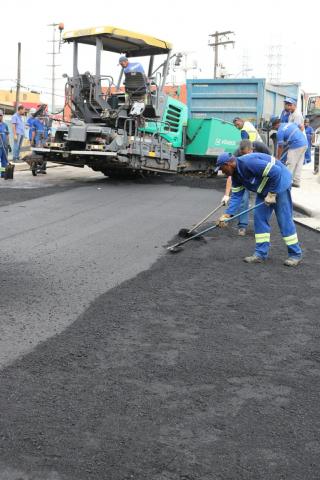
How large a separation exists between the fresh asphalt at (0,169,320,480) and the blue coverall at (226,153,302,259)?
0.26 m

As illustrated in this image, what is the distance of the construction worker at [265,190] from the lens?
18.9ft

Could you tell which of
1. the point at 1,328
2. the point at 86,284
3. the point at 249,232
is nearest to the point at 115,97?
the point at 249,232

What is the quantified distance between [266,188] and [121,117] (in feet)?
21.3

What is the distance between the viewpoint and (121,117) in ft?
38.7

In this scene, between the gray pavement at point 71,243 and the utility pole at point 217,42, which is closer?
the gray pavement at point 71,243

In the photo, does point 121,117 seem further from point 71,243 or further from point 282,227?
point 282,227

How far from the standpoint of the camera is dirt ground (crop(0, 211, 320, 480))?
2379mm

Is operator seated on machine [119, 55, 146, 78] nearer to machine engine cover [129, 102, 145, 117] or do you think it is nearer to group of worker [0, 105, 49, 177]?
machine engine cover [129, 102, 145, 117]

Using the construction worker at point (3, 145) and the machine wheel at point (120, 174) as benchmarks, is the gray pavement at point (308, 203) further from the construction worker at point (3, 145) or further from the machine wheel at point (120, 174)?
the construction worker at point (3, 145)

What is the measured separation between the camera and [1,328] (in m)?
3.85

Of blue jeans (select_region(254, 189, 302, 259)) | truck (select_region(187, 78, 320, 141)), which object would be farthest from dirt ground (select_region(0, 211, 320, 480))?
truck (select_region(187, 78, 320, 141))

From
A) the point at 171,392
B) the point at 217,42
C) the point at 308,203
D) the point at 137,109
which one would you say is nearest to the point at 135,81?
the point at 137,109

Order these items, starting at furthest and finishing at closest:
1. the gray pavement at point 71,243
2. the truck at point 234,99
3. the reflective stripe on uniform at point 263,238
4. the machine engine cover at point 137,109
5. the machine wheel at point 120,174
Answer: the truck at point 234,99
the machine wheel at point 120,174
the machine engine cover at point 137,109
the reflective stripe on uniform at point 263,238
the gray pavement at point 71,243

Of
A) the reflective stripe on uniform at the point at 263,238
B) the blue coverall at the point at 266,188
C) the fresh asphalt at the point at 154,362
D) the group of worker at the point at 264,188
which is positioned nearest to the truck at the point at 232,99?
the group of worker at the point at 264,188
